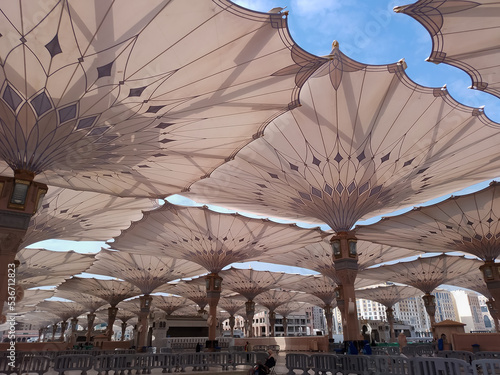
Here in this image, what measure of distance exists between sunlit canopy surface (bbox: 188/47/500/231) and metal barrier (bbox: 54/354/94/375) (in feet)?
31.4

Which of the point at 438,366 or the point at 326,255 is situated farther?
the point at 326,255

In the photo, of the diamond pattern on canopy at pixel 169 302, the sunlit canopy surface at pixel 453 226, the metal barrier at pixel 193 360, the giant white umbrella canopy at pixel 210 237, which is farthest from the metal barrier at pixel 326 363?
the diamond pattern on canopy at pixel 169 302

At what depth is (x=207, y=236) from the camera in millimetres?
25047

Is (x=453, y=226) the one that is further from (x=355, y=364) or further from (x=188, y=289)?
(x=188, y=289)

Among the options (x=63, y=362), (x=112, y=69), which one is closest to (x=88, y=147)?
(x=112, y=69)

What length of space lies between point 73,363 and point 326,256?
77.6 ft

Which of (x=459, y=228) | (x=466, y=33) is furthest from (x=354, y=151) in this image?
(x=459, y=228)

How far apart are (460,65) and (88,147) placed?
39.3ft

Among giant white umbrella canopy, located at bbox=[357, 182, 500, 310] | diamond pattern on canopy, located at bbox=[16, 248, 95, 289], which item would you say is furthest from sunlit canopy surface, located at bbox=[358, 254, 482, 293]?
diamond pattern on canopy, located at bbox=[16, 248, 95, 289]

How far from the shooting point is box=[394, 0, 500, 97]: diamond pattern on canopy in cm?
802

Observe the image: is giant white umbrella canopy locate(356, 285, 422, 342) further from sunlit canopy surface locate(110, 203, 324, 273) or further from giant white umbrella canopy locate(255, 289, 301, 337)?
sunlit canopy surface locate(110, 203, 324, 273)

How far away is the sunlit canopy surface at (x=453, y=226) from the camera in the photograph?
788 inches

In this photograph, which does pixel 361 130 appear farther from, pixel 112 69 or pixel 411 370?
pixel 112 69

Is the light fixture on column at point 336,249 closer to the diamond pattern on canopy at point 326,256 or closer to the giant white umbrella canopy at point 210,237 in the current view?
the giant white umbrella canopy at point 210,237
